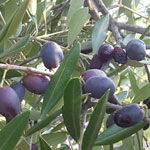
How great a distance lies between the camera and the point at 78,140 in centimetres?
70

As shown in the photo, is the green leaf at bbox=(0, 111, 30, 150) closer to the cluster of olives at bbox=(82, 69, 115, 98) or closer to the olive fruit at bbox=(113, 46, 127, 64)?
the cluster of olives at bbox=(82, 69, 115, 98)

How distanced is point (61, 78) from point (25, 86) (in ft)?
0.34

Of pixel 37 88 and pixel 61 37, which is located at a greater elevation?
pixel 37 88

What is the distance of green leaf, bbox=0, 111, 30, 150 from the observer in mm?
585

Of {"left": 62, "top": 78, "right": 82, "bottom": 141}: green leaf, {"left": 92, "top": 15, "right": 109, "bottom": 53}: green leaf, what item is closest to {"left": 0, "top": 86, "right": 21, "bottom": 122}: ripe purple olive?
{"left": 62, "top": 78, "right": 82, "bottom": 141}: green leaf

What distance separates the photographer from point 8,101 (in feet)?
2.15

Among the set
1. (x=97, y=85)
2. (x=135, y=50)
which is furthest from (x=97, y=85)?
(x=135, y=50)

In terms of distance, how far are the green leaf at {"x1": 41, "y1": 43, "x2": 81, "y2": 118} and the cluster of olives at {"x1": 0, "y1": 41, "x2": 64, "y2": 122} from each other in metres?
0.03

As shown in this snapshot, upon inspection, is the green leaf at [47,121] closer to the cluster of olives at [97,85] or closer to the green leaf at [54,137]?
the cluster of olives at [97,85]

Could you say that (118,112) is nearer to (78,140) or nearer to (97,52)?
(78,140)

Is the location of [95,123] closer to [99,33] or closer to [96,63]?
[96,63]

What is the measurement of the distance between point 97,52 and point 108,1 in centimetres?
46

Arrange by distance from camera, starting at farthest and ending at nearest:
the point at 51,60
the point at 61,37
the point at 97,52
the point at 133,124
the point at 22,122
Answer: the point at 61,37 → the point at 97,52 → the point at 51,60 → the point at 133,124 → the point at 22,122

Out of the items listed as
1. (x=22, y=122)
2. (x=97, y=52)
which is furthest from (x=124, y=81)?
(x=22, y=122)
